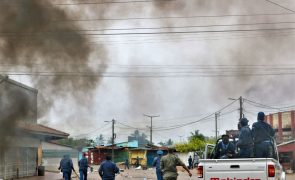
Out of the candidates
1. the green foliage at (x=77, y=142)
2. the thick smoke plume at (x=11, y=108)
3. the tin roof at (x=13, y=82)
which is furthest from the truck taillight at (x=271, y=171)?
the green foliage at (x=77, y=142)

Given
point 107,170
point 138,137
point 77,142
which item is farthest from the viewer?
point 138,137

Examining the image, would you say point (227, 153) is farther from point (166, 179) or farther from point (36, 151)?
point (36, 151)

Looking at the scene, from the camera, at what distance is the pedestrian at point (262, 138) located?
9.22 meters

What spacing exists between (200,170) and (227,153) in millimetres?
1491

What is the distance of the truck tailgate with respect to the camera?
321 inches

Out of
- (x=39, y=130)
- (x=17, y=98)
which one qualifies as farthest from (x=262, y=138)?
(x=39, y=130)

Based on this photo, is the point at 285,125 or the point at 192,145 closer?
the point at 285,125

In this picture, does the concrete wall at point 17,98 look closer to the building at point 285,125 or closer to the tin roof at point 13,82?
the tin roof at point 13,82

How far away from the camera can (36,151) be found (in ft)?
92.5

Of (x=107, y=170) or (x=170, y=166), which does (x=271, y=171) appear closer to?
(x=170, y=166)

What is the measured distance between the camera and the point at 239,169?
827 cm

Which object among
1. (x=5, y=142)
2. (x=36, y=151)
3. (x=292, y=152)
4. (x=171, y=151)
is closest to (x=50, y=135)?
(x=36, y=151)

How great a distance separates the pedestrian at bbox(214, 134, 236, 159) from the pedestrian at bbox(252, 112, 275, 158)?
1.98ft

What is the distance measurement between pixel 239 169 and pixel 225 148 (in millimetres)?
1611
